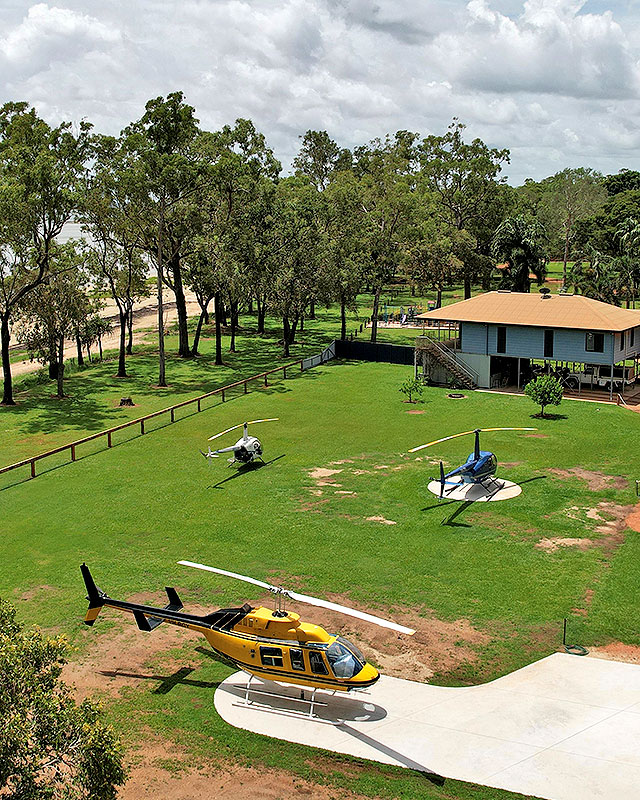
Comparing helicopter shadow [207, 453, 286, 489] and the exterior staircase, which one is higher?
the exterior staircase

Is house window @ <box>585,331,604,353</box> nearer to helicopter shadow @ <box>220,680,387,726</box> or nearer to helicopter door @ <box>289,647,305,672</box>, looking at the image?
helicopter shadow @ <box>220,680,387,726</box>

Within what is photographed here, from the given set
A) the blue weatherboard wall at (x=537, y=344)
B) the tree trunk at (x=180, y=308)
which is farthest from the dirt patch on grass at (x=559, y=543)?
the tree trunk at (x=180, y=308)

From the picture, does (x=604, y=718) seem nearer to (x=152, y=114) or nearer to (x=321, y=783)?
(x=321, y=783)

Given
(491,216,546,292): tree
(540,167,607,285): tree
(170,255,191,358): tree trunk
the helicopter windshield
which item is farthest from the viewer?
(540,167,607,285): tree

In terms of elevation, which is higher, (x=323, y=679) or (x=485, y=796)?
(x=323, y=679)

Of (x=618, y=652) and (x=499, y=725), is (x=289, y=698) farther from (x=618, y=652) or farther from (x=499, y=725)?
(x=618, y=652)

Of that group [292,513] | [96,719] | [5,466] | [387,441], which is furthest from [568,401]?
[96,719]

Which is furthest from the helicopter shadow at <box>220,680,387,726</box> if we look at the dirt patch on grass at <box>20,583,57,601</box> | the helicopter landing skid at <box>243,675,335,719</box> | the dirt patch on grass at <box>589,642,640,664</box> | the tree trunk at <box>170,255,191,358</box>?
the tree trunk at <box>170,255,191,358</box>
